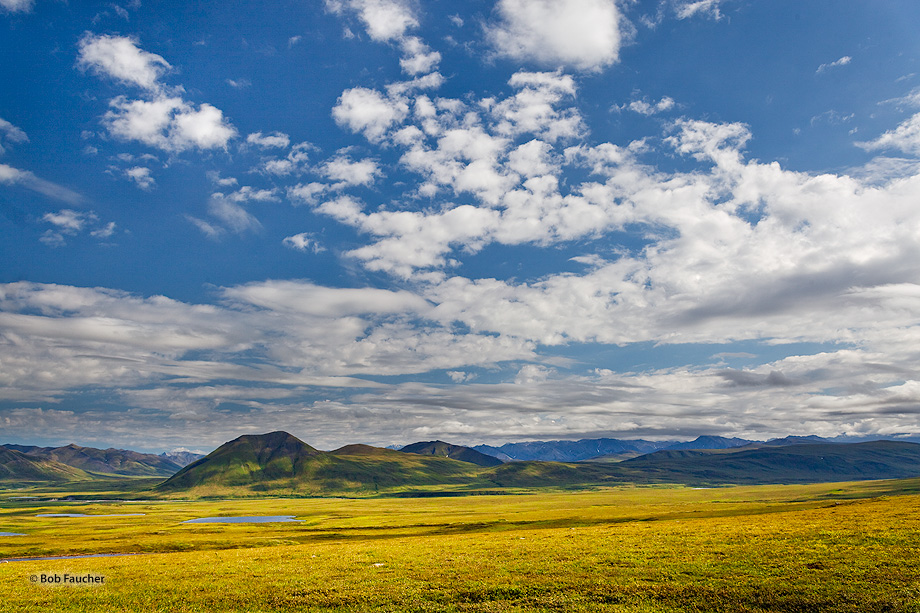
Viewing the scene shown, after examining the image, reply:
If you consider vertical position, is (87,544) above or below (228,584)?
below

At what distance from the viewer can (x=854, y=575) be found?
3572 cm

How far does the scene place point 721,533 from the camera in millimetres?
55062

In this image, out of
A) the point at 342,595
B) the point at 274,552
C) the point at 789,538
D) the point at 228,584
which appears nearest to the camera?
the point at 342,595

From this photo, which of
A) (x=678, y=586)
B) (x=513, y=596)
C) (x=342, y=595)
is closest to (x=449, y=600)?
(x=513, y=596)

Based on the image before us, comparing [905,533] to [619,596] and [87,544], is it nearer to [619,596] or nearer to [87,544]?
[619,596]

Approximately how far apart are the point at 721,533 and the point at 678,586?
23.8 meters

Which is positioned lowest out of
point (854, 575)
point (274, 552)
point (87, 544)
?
point (87, 544)

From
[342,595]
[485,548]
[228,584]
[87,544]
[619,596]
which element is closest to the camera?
[619,596]

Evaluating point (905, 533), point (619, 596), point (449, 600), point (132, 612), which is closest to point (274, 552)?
point (132, 612)

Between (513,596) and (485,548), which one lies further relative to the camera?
(485,548)

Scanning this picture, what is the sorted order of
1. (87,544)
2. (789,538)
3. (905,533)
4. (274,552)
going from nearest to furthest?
(905,533) < (789,538) < (274,552) < (87,544)

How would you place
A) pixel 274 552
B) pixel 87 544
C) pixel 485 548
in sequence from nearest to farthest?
pixel 485 548, pixel 274 552, pixel 87 544

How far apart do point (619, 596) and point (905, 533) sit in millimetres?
32682

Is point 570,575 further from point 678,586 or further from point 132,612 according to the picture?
point 132,612
